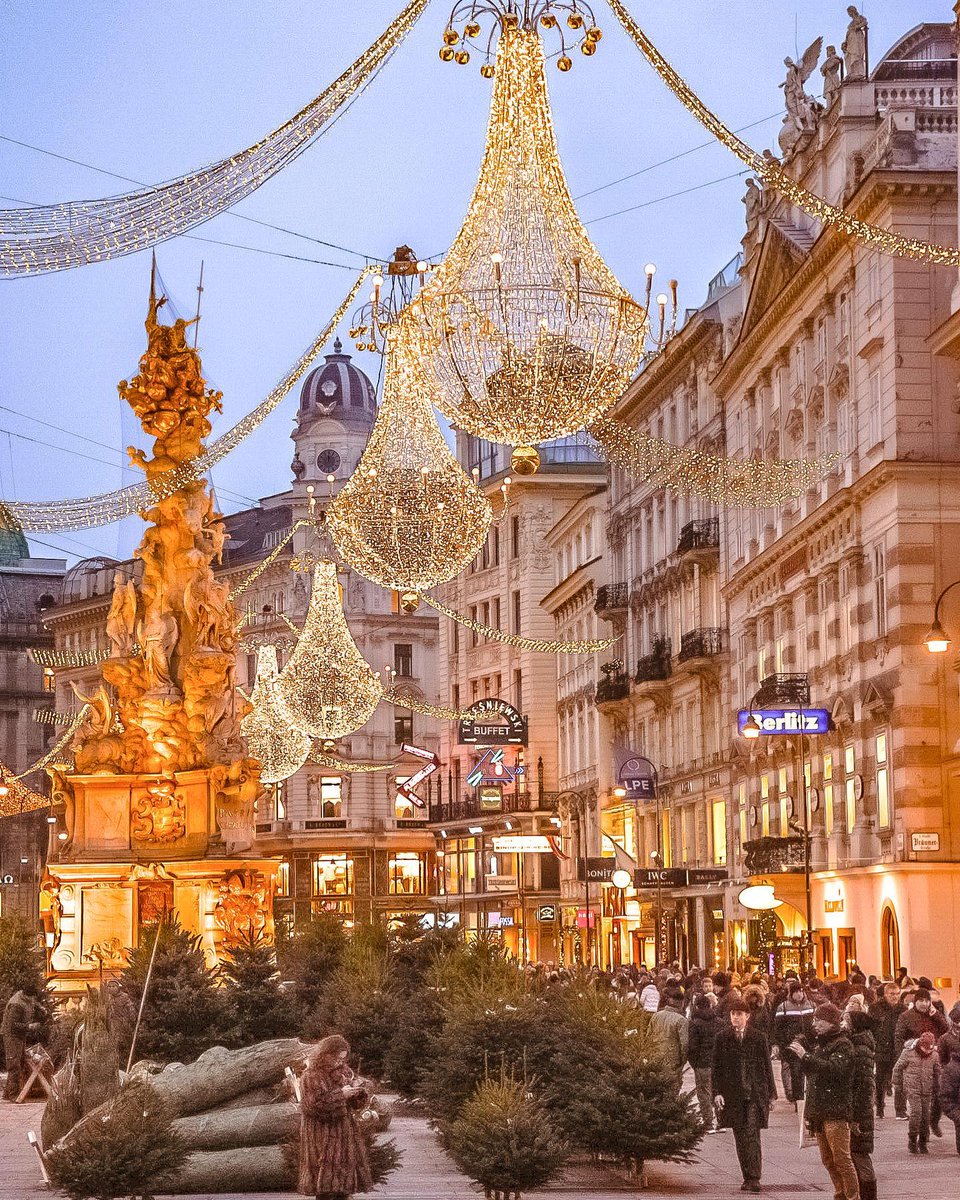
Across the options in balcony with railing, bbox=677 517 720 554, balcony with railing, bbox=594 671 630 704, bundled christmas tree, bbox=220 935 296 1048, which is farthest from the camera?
balcony with railing, bbox=594 671 630 704

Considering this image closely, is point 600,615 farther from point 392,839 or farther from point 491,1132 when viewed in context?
point 491,1132

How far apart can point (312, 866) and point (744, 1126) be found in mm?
91739

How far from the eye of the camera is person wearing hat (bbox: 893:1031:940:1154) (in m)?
22.7

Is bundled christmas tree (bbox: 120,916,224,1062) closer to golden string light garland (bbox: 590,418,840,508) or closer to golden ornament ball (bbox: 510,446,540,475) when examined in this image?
golden ornament ball (bbox: 510,446,540,475)

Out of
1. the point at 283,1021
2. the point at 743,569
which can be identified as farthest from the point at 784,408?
the point at 283,1021

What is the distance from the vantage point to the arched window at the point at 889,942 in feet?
150

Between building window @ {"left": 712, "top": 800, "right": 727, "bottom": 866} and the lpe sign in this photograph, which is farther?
building window @ {"left": 712, "top": 800, "right": 727, "bottom": 866}

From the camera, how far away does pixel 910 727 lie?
44.9 meters

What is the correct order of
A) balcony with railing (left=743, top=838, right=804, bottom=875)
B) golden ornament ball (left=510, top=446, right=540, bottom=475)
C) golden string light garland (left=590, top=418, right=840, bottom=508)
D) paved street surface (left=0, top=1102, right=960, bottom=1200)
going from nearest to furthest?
paved street surface (left=0, top=1102, right=960, bottom=1200) → golden ornament ball (left=510, top=446, right=540, bottom=475) → golden string light garland (left=590, top=418, right=840, bottom=508) → balcony with railing (left=743, top=838, right=804, bottom=875)

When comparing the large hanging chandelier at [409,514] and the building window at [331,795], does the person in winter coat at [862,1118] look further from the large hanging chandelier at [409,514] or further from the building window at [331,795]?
the building window at [331,795]

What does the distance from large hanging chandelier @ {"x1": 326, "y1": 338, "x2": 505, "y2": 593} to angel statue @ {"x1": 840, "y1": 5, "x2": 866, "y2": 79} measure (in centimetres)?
1937

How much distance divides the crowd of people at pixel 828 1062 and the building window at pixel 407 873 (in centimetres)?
7895

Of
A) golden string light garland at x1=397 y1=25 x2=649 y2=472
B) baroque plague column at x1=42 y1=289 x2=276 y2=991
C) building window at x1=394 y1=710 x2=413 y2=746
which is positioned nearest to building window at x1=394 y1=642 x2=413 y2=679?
building window at x1=394 y1=710 x2=413 y2=746

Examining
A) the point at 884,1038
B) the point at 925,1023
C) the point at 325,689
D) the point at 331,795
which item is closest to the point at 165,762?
the point at 884,1038
